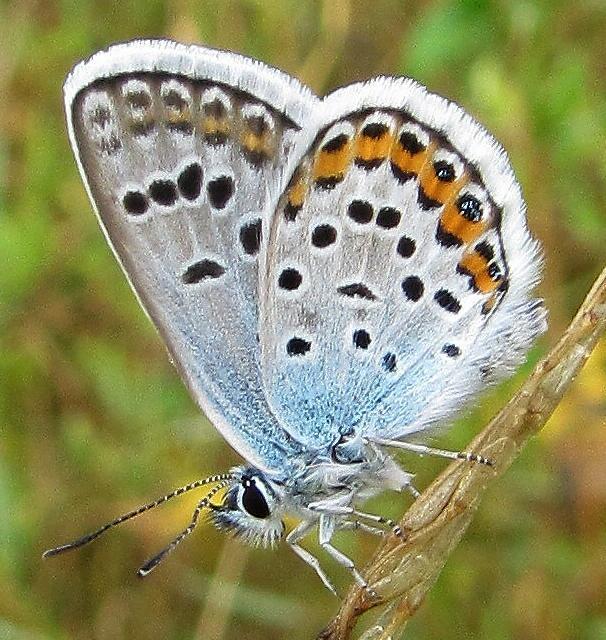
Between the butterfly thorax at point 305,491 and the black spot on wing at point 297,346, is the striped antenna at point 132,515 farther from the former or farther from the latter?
the black spot on wing at point 297,346

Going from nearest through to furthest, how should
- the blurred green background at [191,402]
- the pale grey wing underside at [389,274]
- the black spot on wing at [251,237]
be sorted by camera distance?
the pale grey wing underside at [389,274] → the black spot on wing at [251,237] → the blurred green background at [191,402]

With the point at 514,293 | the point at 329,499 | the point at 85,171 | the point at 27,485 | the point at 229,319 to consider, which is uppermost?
the point at 514,293

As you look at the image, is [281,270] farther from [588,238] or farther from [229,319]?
[588,238]

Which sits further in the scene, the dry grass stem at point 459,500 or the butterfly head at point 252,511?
the butterfly head at point 252,511

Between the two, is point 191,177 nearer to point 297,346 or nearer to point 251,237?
point 251,237

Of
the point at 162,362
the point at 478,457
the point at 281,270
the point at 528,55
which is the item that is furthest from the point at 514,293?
the point at 162,362

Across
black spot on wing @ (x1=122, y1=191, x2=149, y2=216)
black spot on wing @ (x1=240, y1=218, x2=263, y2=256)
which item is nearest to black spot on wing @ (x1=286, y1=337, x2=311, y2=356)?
black spot on wing @ (x1=240, y1=218, x2=263, y2=256)

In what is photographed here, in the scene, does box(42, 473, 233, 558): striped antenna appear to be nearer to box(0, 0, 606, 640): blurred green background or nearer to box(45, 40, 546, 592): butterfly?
box(45, 40, 546, 592): butterfly

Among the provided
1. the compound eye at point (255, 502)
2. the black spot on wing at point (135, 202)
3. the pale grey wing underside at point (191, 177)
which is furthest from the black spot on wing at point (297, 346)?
the black spot on wing at point (135, 202)

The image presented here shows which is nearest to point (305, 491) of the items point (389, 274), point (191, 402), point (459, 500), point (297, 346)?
point (297, 346)
